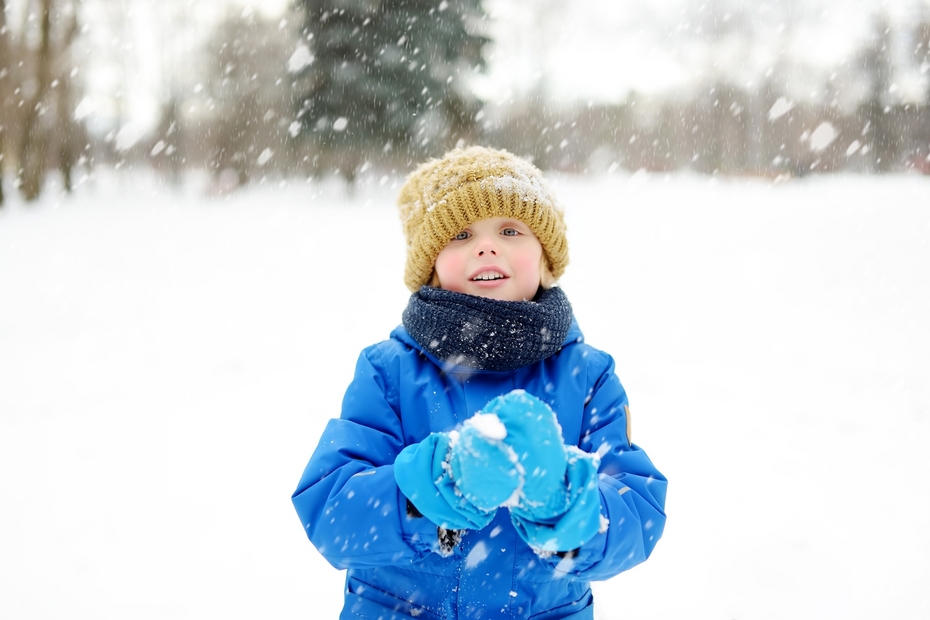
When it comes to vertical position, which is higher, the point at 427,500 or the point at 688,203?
the point at 688,203

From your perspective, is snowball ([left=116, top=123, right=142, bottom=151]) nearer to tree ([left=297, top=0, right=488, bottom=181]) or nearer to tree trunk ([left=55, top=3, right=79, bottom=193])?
tree trunk ([left=55, top=3, right=79, bottom=193])

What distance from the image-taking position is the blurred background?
15.8 meters

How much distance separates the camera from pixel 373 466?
1.56 metres

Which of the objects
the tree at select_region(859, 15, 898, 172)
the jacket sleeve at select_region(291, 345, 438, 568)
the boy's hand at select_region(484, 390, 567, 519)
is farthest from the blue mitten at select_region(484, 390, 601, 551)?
the tree at select_region(859, 15, 898, 172)

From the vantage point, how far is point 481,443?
3.98ft

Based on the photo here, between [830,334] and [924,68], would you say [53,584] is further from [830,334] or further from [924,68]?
[924,68]

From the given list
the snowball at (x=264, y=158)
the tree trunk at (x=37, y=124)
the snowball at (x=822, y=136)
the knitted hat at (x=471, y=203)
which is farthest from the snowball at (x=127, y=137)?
the knitted hat at (x=471, y=203)

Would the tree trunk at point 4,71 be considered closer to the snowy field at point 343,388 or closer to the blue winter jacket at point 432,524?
the snowy field at point 343,388

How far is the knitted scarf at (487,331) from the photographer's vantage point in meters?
1.62

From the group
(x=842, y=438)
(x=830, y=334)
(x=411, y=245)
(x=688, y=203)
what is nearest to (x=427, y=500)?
(x=411, y=245)

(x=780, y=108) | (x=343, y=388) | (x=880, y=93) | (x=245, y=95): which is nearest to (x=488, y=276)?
(x=343, y=388)

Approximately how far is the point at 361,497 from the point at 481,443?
0.36 m

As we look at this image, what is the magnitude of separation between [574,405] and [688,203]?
12.4 meters

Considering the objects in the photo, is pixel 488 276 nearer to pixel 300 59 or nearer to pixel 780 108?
pixel 300 59
